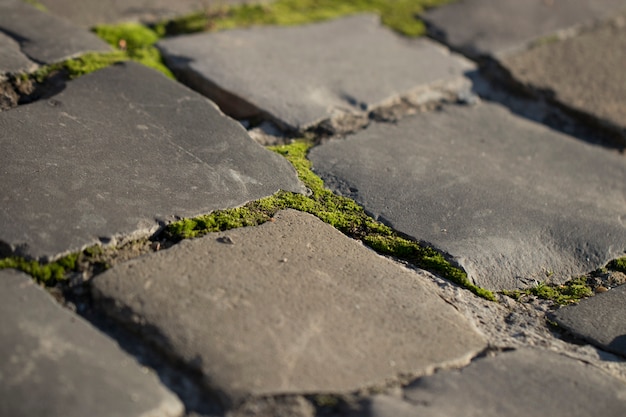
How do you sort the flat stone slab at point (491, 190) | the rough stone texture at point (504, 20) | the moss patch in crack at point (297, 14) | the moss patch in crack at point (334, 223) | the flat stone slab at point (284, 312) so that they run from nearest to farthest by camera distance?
the flat stone slab at point (284, 312) → the moss patch in crack at point (334, 223) → the flat stone slab at point (491, 190) → the moss patch in crack at point (297, 14) → the rough stone texture at point (504, 20)

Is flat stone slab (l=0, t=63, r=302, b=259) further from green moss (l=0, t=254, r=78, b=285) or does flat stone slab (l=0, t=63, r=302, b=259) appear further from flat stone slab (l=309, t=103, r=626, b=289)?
flat stone slab (l=309, t=103, r=626, b=289)

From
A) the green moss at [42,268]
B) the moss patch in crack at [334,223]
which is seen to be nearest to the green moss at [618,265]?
the moss patch in crack at [334,223]

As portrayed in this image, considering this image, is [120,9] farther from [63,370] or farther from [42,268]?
[63,370]

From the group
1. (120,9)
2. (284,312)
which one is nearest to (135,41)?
(120,9)

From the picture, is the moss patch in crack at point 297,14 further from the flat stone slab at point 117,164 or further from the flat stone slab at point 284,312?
the flat stone slab at point 284,312

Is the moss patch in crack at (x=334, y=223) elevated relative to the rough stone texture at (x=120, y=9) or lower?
lower

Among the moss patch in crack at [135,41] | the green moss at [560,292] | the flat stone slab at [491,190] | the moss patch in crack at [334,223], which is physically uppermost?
the moss patch in crack at [135,41]

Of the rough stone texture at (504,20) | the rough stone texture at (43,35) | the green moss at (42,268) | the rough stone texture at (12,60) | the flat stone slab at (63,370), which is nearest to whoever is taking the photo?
the flat stone slab at (63,370)
